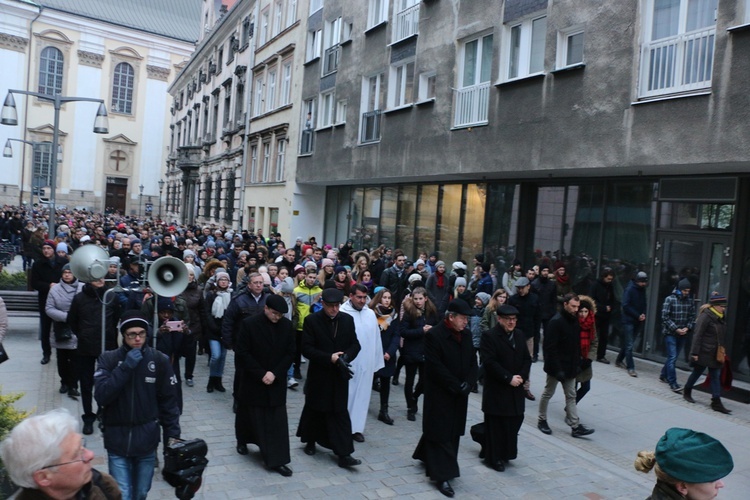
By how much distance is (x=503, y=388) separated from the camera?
7.32 metres

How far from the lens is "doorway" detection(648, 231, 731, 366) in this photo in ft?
38.2

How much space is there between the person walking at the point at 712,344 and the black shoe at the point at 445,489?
197 inches

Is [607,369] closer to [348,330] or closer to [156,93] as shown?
[348,330]

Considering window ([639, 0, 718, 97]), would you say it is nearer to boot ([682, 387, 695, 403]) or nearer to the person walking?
the person walking

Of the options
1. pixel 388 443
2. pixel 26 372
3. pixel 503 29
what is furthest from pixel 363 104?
pixel 388 443

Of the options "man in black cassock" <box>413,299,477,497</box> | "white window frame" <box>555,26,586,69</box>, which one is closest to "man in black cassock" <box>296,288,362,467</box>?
"man in black cassock" <box>413,299,477,497</box>

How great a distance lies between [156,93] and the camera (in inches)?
2704

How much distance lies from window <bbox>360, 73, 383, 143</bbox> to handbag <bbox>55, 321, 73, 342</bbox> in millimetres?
13032

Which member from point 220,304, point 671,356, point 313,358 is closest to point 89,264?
point 220,304

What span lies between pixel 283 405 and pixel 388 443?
168 centimetres

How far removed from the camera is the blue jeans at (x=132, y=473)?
491 cm

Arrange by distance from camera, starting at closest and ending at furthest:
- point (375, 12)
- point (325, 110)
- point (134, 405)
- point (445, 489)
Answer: point (134, 405)
point (445, 489)
point (375, 12)
point (325, 110)

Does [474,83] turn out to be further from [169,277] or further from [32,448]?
[32,448]

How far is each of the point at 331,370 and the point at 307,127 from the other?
67.7 feet
